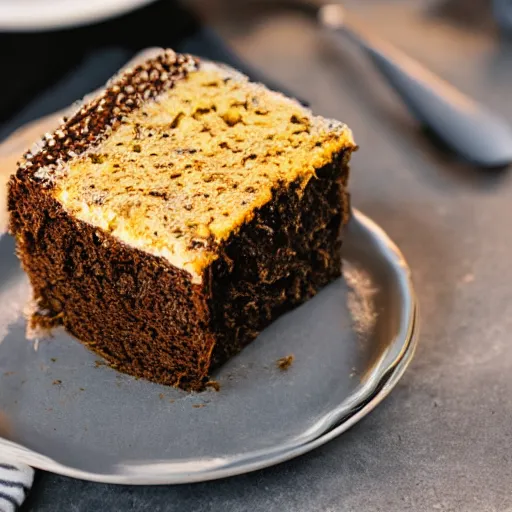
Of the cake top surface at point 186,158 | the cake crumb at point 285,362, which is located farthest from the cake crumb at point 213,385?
the cake top surface at point 186,158

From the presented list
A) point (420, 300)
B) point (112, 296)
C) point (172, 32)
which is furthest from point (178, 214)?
point (172, 32)

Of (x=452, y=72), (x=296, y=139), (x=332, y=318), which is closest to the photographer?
(x=296, y=139)

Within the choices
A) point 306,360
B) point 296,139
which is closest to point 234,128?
point 296,139

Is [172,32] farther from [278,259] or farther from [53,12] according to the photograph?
[278,259]

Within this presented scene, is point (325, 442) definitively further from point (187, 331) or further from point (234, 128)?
point (234, 128)

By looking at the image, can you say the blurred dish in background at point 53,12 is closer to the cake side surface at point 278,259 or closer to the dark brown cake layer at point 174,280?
the dark brown cake layer at point 174,280

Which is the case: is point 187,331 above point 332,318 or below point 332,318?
above

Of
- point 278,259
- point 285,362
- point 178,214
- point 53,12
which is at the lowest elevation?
point 285,362
